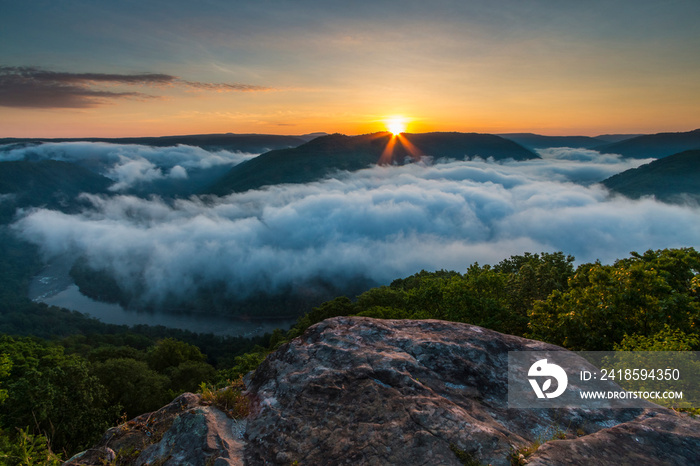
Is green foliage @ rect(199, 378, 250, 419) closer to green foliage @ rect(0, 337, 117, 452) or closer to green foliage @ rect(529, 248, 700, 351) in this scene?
green foliage @ rect(529, 248, 700, 351)

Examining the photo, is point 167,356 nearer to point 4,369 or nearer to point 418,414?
point 4,369

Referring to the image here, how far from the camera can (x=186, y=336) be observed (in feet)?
470

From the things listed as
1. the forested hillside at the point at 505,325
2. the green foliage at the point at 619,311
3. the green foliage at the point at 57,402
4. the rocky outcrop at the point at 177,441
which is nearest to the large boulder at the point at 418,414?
the rocky outcrop at the point at 177,441

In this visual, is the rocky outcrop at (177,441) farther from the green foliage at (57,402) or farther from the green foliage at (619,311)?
the green foliage at (57,402)

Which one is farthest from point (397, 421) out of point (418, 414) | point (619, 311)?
point (619, 311)

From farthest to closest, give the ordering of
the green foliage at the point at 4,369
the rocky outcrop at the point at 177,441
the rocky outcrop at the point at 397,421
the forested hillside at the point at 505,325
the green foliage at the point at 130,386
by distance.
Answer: the green foliage at the point at 130,386, the green foliage at the point at 4,369, the forested hillside at the point at 505,325, the rocky outcrop at the point at 177,441, the rocky outcrop at the point at 397,421

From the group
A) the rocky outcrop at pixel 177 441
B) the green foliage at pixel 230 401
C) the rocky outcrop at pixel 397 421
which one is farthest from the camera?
the green foliage at pixel 230 401

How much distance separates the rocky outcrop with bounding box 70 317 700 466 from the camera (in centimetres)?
592

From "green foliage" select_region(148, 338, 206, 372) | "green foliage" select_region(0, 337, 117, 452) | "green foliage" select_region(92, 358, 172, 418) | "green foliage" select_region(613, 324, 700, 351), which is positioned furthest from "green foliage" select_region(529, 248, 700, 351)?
"green foliage" select_region(148, 338, 206, 372)

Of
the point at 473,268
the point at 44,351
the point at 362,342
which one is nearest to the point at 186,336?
the point at 44,351

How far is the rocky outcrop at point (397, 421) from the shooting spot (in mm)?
5922

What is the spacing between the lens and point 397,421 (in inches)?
266

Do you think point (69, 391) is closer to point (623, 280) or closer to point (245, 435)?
point (245, 435)

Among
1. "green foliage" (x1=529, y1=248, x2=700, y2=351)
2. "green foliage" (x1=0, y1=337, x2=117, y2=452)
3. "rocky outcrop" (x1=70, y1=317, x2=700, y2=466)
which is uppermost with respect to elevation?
"rocky outcrop" (x1=70, y1=317, x2=700, y2=466)
